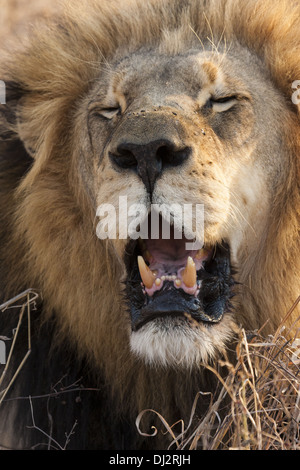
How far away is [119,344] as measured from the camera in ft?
13.7

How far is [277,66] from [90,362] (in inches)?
68.5

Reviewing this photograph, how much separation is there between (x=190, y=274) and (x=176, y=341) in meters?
0.30

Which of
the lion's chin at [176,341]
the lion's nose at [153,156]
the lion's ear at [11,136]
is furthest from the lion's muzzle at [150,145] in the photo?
the lion's ear at [11,136]

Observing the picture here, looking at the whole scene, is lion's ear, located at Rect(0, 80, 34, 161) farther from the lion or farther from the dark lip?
the dark lip

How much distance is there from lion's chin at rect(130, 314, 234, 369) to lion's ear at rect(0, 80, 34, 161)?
1.33 m

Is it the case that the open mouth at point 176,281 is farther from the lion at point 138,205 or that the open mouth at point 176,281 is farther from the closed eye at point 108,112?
the closed eye at point 108,112

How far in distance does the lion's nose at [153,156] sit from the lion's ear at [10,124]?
40.1 inches

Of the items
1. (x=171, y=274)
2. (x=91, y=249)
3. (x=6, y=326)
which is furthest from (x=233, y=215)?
(x=6, y=326)

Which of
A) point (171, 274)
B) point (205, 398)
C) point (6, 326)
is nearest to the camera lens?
point (171, 274)

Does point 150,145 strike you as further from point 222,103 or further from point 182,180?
point 222,103

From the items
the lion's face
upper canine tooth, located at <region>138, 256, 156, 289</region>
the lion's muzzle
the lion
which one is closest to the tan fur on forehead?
the lion

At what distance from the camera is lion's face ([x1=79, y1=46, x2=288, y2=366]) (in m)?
3.57

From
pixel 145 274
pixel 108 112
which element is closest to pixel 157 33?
pixel 108 112

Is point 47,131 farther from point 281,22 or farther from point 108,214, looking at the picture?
point 281,22
